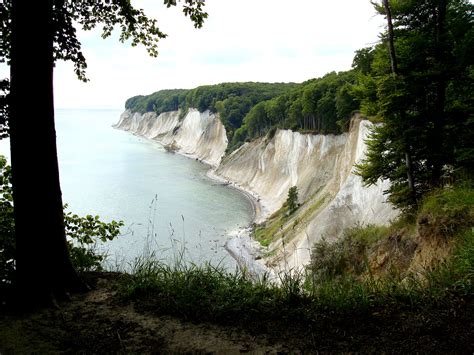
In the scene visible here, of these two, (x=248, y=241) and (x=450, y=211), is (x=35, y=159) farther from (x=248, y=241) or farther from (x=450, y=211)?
(x=248, y=241)

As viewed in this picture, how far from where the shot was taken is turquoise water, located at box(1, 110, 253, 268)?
36.9 meters

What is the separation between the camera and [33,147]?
4.74 meters

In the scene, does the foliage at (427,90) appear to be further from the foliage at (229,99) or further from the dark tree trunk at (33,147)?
the foliage at (229,99)

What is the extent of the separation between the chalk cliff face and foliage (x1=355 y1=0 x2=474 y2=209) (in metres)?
70.9

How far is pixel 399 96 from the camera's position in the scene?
46.6ft

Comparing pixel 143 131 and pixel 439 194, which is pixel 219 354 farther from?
pixel 143 131

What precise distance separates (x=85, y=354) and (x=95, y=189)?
218 ft

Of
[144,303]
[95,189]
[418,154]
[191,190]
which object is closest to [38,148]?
[144,303]

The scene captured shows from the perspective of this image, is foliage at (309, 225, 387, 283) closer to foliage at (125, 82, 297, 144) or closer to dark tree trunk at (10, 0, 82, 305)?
dark tree trunk at (10, 0, 82, 305)

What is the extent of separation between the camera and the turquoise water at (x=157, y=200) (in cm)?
3694

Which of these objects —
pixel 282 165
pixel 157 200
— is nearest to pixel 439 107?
pixel 282 165

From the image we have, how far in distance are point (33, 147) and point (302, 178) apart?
1699 inches

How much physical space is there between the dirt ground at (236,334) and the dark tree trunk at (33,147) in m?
0.56

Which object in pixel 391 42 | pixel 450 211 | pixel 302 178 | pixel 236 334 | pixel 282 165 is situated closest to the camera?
pixel 236 334
